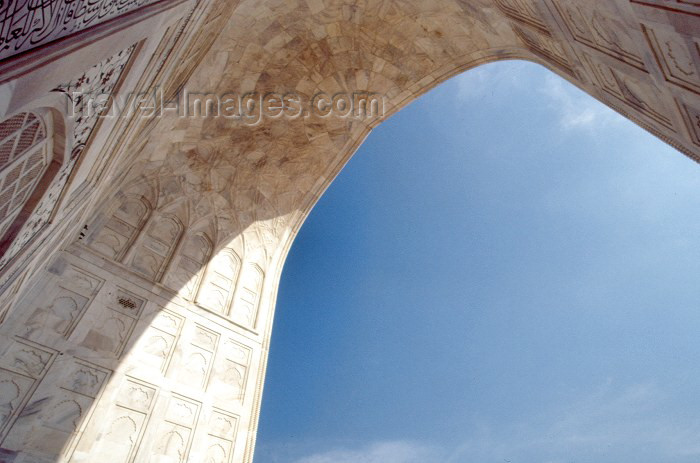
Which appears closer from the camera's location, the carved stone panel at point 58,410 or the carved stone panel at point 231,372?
the carved stone panel at point 58,410

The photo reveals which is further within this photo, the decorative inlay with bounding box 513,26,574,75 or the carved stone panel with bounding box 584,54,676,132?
the decorative inlay with bounding box 513,26,574,75

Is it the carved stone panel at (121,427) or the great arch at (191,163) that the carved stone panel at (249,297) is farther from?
the carved stone panel at (121,427)

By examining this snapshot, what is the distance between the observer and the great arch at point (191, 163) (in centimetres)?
227

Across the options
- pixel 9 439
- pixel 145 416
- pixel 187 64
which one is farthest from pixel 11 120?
pixel 145 416

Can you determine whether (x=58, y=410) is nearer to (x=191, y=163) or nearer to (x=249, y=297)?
(x=249, y=297)

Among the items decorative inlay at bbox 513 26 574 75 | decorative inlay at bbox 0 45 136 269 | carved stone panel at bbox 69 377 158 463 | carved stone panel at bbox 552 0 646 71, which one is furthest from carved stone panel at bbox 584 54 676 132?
carved stone panel at bbox 69 377 158 463

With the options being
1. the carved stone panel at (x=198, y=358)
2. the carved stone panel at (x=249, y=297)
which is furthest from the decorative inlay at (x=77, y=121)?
the carved stone panel at (x=249, y=297)

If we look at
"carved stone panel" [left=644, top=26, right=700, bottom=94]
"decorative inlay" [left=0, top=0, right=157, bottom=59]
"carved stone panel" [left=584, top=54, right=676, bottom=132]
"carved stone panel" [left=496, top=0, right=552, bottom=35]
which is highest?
"carved stone panel" [left=496, top=0, right=552, bottom=35]

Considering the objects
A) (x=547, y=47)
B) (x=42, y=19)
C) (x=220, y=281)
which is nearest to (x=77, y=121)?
(x=42, y=19)

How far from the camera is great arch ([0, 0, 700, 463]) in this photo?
2.27 m

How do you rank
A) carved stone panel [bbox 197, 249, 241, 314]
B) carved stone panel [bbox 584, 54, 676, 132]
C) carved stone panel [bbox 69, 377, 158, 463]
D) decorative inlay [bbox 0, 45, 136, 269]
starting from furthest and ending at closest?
carved stone panel [bbox 197, 249, 241, 314], carved stone panel [bbox 69, 377, 158, 463], carved stone panel [bbox 584, 54, 676, 132], decorative inlay [bbox 0, 45, 136, 269]

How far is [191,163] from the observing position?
309 inches

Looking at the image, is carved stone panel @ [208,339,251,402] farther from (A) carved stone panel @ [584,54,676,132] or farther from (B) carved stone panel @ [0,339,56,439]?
(A) carved stone panel @ [584,54,676,132]

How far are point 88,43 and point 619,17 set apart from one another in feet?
10.1
